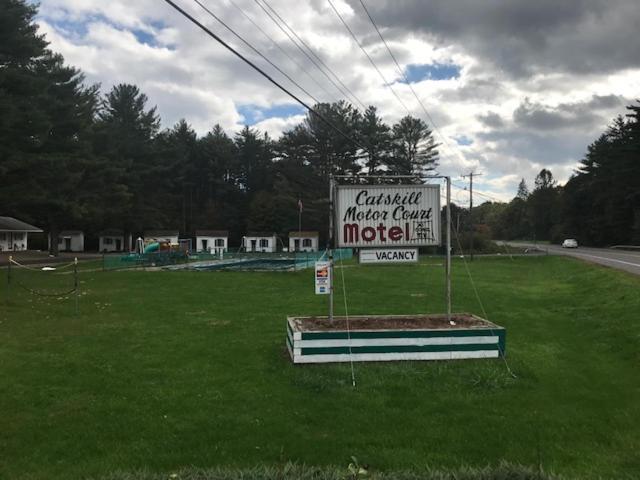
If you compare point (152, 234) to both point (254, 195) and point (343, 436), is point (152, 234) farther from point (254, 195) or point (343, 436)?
point (343, 436)

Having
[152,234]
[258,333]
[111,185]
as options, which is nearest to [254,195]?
[152,234]

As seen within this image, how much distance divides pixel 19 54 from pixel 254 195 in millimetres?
52981

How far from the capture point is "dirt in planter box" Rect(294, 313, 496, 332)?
871 cm

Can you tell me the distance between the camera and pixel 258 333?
10891 mm

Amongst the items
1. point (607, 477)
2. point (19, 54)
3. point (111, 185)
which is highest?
point (19, 54)

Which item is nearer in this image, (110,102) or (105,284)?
(105,284)

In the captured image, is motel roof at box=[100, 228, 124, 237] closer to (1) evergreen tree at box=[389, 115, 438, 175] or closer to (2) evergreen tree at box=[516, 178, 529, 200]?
(1) evergreen tree at box=[389, 115, 438, 175]

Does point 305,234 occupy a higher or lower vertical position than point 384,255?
higher

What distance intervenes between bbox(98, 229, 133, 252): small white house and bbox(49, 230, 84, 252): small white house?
2.37m

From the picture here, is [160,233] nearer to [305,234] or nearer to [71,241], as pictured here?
[71,241]

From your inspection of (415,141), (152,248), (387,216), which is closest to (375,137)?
(415,141)

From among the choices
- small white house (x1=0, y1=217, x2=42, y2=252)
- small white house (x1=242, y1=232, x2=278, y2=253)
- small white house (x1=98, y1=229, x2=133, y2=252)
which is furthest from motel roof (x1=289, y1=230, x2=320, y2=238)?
small white house (x1=0, y1=217, x2=42, y2=252)

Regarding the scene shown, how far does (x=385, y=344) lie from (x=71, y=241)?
222 feet

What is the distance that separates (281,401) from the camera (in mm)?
6461
